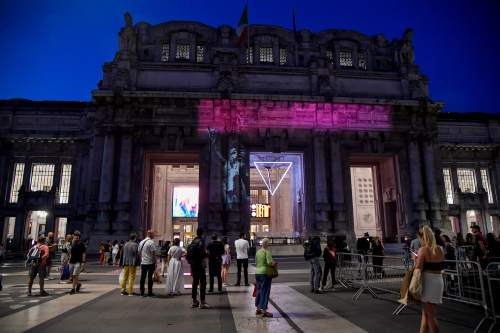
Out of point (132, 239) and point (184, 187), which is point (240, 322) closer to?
point (132, 239)

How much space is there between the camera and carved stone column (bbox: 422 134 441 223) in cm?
2919

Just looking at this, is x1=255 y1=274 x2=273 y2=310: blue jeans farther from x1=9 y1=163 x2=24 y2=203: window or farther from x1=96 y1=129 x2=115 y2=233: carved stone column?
x1=9 y1=163 x2=24 y2=203: window

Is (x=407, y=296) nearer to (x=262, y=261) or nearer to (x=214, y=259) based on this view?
(x=262, y=261)

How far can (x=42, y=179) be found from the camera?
115 feet

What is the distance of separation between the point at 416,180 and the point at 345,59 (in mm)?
13222

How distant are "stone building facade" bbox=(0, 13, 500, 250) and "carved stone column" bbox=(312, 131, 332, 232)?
0.09 meters

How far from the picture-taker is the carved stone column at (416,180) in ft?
95.3

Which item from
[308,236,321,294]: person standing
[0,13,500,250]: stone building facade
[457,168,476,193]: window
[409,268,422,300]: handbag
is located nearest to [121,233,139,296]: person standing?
[308,236,321,294]: person standing

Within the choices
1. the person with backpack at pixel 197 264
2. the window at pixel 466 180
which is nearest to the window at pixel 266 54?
the window at pixel 466 180

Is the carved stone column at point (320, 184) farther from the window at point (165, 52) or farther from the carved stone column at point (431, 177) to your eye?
the window at point (165, 52)

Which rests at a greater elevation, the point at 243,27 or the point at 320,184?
the point at 243,27

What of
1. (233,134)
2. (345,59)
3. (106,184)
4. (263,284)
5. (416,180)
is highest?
(345,59)

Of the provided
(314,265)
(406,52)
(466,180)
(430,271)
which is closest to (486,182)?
(466,180)

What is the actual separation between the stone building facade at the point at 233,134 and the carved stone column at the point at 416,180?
0.30ft
